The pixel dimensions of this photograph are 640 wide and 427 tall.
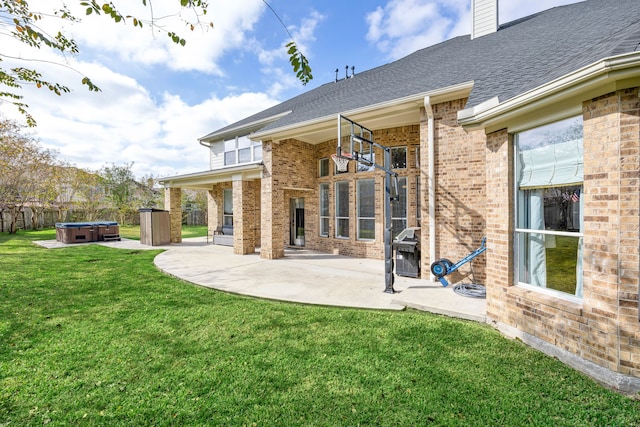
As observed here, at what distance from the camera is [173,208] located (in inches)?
550

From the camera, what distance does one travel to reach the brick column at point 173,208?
45.3ft

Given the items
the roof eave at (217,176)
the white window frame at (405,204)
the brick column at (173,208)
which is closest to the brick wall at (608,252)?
the white window frame at (405,204)

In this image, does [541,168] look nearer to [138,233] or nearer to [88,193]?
[138,233]

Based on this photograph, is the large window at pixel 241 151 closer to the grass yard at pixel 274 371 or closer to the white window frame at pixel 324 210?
the white window frame at pixel 324 210

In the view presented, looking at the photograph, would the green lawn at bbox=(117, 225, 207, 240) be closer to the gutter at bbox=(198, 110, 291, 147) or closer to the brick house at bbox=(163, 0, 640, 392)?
the gutter at bbox=(198, 110, 291, 147)

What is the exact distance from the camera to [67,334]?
154 inches

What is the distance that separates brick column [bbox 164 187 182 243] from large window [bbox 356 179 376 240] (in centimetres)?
976

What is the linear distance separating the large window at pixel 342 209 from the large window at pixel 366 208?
0.54 metres

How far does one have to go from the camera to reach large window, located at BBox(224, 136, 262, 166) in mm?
12836

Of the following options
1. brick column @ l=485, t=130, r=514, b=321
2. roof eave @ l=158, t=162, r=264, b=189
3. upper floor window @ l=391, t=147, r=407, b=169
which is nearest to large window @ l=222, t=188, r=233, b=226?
roof eave @ l=158, t=162, r=264, b=189

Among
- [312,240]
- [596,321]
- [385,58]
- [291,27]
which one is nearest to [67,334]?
[291,27]

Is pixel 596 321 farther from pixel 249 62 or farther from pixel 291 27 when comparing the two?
pixel 249 62

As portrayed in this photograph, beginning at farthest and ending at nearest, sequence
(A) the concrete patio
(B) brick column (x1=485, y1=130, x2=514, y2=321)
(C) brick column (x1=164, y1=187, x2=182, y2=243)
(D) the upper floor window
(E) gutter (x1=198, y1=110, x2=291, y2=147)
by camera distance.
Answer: (C) brick column (x1=164, y1=187, x2=182, y2=243) < (E) gutter (x1=198, y1=110, x2=291, y2=147) < (D) the upper floor window < (A) the concrete patio < (B) brick column (x1=485, y1=130, x2=514, y2=321)

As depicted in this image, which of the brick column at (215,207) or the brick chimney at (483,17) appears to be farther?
the brick column at (215,207)
